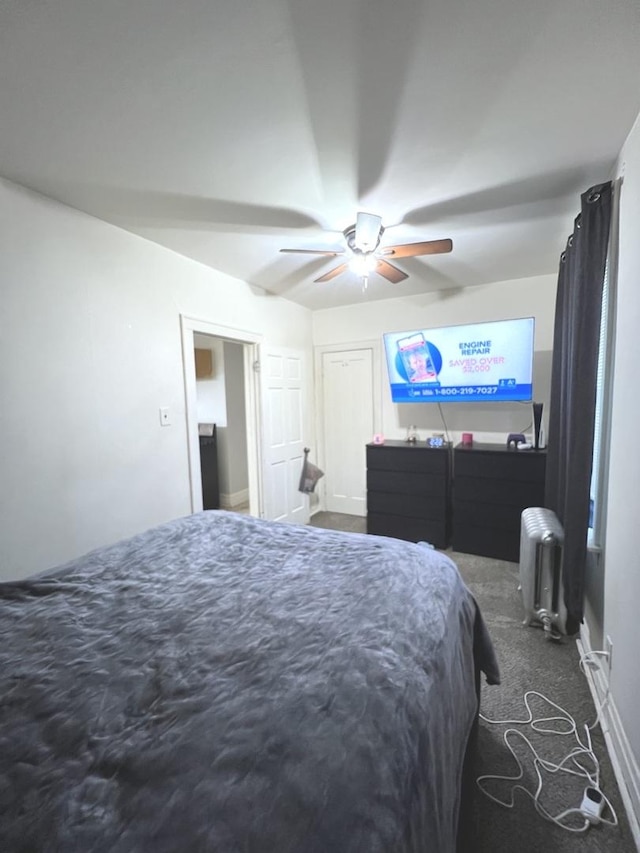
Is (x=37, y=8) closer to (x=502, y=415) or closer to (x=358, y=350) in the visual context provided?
(x=358, y=350)

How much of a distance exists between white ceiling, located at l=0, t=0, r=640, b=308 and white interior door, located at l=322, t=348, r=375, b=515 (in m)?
2.01

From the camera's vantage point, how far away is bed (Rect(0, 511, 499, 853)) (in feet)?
1.90

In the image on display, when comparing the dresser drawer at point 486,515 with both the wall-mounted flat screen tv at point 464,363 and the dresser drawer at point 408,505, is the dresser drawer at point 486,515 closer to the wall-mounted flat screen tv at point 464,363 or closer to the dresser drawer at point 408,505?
the dresser drawer at point 408,505

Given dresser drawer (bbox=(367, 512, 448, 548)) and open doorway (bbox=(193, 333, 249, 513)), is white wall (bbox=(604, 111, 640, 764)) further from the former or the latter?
open doorway (bbox=(193, 333, 249, 513))

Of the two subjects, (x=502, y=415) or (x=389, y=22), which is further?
(x=502, y=415)

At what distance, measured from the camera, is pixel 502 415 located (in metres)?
3.41

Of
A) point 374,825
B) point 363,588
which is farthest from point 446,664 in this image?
point 374,825

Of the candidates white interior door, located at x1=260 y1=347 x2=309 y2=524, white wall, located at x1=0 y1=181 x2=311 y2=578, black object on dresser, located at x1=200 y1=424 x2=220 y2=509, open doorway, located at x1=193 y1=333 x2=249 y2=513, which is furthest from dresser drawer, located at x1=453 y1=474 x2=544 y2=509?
black object on dresser, located at x1=200 y1=424 x2=220 y2=509

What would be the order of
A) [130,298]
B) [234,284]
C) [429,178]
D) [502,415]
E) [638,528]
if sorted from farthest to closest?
[502,415] → [234,284] → [130,298] → [429,178] → [638,528]

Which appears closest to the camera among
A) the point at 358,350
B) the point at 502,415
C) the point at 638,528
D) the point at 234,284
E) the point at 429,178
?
the point at 638,528

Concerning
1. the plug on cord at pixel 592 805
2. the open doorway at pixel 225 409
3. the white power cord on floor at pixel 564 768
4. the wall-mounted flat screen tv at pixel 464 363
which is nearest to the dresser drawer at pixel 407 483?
the wall-mounted flat screen tv at pixel 464 363

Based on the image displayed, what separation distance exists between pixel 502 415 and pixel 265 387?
224 centimetres

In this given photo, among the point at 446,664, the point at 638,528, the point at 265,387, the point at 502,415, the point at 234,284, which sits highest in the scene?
the point at 234,284

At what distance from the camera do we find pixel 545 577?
209cm
